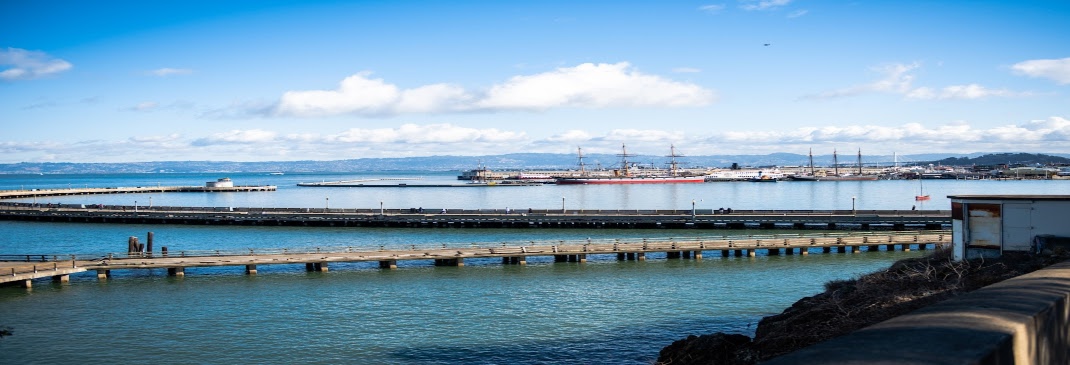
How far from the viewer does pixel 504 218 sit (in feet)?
221

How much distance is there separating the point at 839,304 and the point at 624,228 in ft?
144

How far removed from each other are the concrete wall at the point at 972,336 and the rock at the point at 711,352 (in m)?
5.92

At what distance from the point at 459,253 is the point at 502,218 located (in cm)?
2622

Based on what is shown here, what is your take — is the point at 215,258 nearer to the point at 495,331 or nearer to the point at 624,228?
the point at 495,331

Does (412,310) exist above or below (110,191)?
below

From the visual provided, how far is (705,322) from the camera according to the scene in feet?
86.4

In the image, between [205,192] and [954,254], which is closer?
[954,254]

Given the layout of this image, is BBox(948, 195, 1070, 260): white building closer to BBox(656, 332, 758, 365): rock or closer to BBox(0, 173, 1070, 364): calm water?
BBox(0, 173, 1070, 364): calm water

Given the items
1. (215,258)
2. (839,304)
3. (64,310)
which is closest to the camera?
(839,304)

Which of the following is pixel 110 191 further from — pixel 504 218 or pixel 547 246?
pixel 547 246

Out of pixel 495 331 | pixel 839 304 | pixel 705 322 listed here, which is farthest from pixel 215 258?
pixel 839 304

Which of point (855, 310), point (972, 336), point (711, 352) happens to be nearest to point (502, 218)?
point (711, 352)

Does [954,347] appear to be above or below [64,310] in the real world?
above

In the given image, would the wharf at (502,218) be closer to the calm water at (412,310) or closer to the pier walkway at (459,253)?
the pier walkway at (459,253)
